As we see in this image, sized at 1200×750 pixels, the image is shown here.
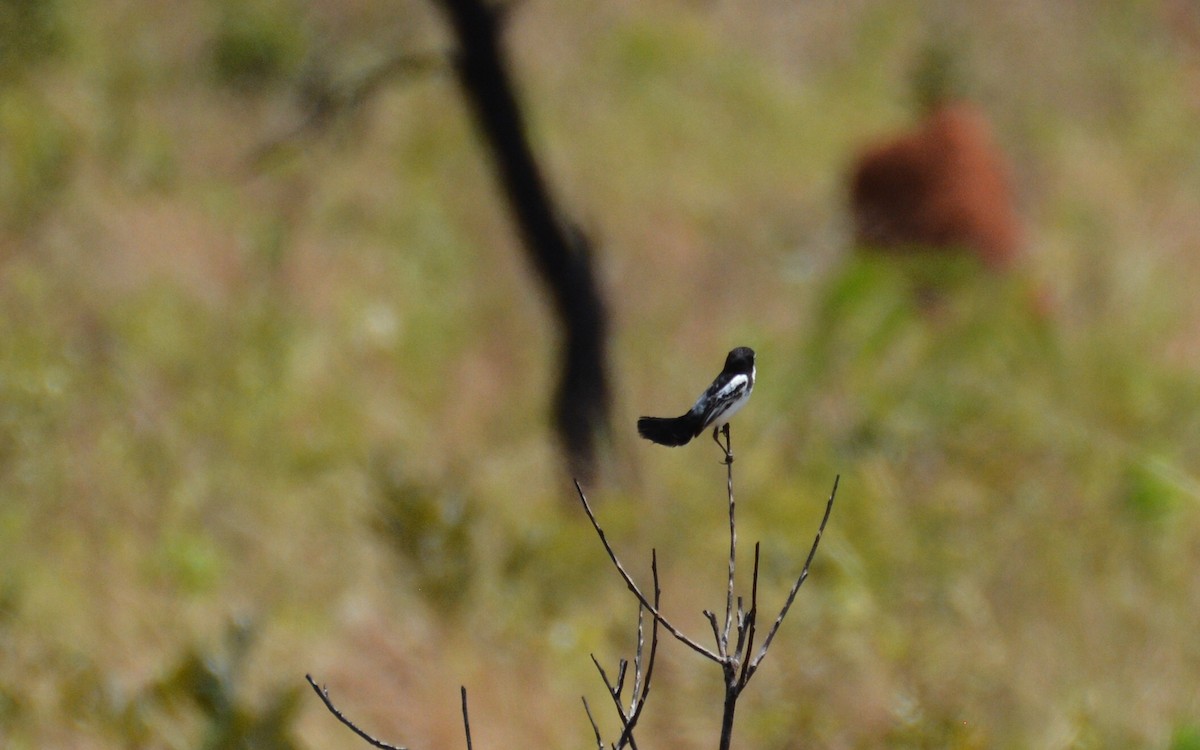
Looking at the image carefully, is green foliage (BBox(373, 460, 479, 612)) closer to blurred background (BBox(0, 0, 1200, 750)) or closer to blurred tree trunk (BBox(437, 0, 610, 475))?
blurred background (BBox(0, 0, 1200, 750))

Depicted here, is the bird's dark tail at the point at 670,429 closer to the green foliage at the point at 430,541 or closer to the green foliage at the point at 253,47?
the green foliage at the point at 430,541

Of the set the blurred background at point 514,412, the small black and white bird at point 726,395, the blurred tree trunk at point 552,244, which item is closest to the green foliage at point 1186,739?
the blurred background at point 514,412

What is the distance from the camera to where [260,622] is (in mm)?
4117

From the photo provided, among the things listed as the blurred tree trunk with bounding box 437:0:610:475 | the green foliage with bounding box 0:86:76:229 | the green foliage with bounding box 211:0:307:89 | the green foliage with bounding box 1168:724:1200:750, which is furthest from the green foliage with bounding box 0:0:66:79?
the green foliage with bounding box 1168:724:1200:750

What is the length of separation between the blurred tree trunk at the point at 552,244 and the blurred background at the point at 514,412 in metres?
0.24

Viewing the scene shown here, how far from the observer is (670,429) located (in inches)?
54.8

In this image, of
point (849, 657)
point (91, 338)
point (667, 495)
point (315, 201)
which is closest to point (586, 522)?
point (667, 495)

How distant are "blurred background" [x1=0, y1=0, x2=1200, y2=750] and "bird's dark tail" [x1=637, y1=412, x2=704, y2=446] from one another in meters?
2.30

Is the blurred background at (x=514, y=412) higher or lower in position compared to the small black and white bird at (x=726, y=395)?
higher

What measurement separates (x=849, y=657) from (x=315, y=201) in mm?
5111

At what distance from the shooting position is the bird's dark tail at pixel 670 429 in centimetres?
137

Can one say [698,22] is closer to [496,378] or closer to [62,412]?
[496,378]

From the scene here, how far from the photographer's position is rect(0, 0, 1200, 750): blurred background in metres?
4.03

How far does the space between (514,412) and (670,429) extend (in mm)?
5264
